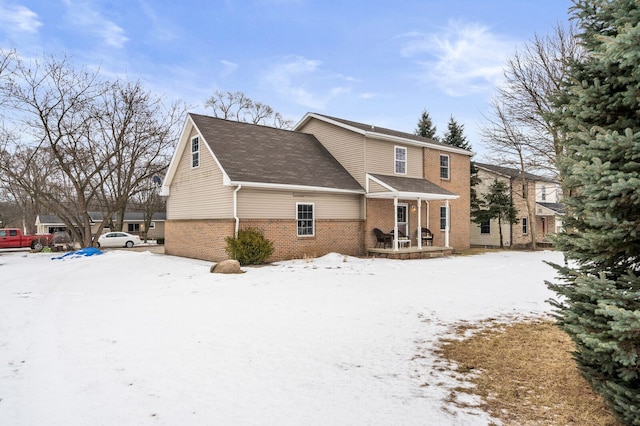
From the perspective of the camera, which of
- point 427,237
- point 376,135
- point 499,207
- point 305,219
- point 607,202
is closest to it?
point 607,202

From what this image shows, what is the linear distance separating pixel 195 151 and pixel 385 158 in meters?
9.45

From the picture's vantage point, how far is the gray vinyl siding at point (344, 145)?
1925cm

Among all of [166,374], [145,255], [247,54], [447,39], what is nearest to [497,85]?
[447,39]

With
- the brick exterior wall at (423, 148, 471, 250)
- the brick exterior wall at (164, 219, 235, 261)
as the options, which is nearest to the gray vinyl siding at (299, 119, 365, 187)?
the brick exterior wall at (423, 148, 471, 250)

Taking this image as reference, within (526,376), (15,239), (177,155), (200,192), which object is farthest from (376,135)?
(15,239)

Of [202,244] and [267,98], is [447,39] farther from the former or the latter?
[267,98]

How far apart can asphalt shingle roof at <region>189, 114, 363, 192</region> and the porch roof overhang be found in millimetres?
784

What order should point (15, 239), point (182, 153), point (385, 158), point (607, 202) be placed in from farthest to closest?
point (15, 239) → point (385, 158) → point (182, 153) → point (607, 202)

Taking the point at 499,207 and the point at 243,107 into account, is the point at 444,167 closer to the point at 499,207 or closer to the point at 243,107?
the point at 499,207

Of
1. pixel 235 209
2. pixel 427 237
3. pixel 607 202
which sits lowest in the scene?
pixel 427 237

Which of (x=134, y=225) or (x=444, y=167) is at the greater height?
(x=444, y=167)

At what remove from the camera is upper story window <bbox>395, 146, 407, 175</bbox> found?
2055 centimetres

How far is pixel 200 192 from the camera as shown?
17891 millimetres

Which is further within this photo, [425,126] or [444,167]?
[425,126]
